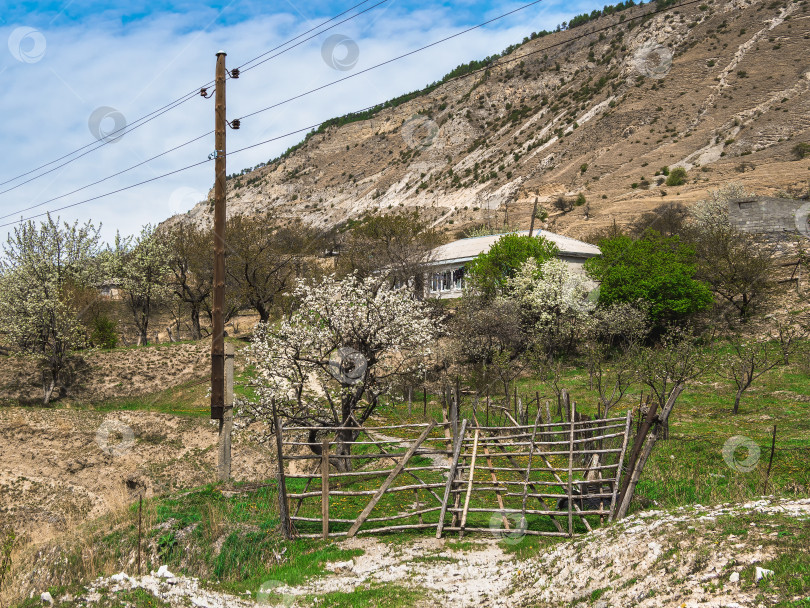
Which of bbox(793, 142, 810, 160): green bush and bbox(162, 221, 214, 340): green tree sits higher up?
bbox(793, 142, 810, 160): green bush

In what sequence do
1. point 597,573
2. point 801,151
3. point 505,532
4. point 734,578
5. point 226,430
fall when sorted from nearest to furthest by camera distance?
point 734,578
point 597,573
point 505,532
point 226,430
point 801,151

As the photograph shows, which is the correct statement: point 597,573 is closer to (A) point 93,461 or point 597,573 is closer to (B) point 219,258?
(B) point 219,258

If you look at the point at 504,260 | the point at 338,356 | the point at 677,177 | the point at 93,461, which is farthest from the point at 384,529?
the point at 677,177

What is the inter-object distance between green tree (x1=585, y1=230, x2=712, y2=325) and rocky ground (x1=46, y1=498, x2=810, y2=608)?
30.3 m

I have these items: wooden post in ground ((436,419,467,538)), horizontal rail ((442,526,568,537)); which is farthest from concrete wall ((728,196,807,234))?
horizontal rail ((442,526,568,537))

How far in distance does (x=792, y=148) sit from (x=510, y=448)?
69.6 meters

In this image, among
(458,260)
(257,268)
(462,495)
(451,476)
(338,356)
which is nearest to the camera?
(451,476)

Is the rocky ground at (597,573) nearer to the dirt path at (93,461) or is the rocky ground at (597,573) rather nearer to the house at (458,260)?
the dirt path at (93,461)

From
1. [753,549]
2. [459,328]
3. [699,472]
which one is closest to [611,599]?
[753,549]

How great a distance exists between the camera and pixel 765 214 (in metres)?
52.4

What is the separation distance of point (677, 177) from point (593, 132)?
90.5 ft

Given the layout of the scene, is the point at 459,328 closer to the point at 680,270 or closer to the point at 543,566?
the point at 680,270

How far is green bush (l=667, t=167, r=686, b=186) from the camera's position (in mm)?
71562

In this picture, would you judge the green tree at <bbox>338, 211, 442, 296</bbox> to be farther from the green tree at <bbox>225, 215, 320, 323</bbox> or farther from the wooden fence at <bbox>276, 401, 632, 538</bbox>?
the wooden fence at <bbox>276, 401, 632, 538</bbox>
